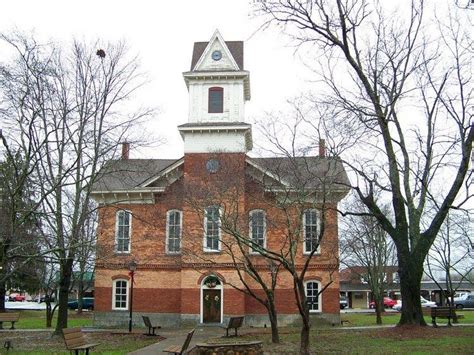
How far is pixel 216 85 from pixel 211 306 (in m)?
13.0

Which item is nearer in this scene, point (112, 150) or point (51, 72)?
point (51, 72)

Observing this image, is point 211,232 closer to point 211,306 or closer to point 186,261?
point 186,261

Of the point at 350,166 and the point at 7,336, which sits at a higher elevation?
the point at 350,166

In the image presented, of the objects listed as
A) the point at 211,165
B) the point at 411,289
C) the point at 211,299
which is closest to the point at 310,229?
the point at 211,165

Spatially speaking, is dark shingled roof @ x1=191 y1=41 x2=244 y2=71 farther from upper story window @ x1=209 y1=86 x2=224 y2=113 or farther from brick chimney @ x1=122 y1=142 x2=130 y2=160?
brick chimney @ x1=122 y1=142 x2=130 y2=160

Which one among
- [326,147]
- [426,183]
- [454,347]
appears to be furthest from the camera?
[426,183]

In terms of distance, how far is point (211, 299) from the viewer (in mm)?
31484

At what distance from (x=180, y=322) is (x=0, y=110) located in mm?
19177

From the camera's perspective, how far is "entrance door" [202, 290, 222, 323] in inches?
1228

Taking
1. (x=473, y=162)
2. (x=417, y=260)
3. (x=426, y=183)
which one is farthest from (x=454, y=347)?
(x=473, y=162)

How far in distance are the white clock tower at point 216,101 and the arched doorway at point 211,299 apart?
7.50m

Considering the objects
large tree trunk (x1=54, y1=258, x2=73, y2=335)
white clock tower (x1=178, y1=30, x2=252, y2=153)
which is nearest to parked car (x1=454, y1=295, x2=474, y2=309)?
white clock tower (x1=178, y1=30, x2=252, y2=153)

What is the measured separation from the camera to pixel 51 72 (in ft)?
49.1

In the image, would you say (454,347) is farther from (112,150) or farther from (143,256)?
(143,256)
